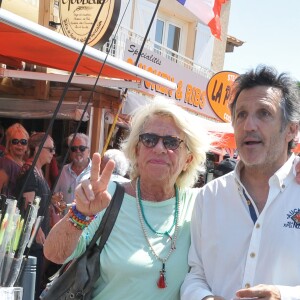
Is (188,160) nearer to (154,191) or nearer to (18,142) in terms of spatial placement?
(154,191)

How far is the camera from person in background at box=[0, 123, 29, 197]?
4.48 meters

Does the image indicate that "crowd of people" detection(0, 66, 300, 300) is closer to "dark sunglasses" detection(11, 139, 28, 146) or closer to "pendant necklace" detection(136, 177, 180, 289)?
"pendant necklace" detection(136, 177, 180, 289)

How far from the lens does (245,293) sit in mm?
1751

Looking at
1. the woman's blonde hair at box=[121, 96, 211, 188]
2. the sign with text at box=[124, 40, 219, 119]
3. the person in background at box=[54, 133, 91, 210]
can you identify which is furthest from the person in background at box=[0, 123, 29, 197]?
the sign with text at box=[124, 40, 219, 119]

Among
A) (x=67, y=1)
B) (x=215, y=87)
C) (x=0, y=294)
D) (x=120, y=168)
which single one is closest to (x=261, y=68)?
(x=0, y=294)

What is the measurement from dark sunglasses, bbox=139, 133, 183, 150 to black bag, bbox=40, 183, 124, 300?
0.44 metres

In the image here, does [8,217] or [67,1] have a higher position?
[67,1]

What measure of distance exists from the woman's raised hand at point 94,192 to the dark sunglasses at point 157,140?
0.47m

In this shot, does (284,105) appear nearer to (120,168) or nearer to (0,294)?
(0,294)

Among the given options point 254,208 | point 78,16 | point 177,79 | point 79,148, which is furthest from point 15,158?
point 177,79

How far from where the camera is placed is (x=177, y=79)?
1055 cm

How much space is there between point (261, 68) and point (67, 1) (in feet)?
16.8

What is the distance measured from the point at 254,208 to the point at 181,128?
1.78 ft

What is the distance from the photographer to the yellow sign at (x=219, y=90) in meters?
11.1
